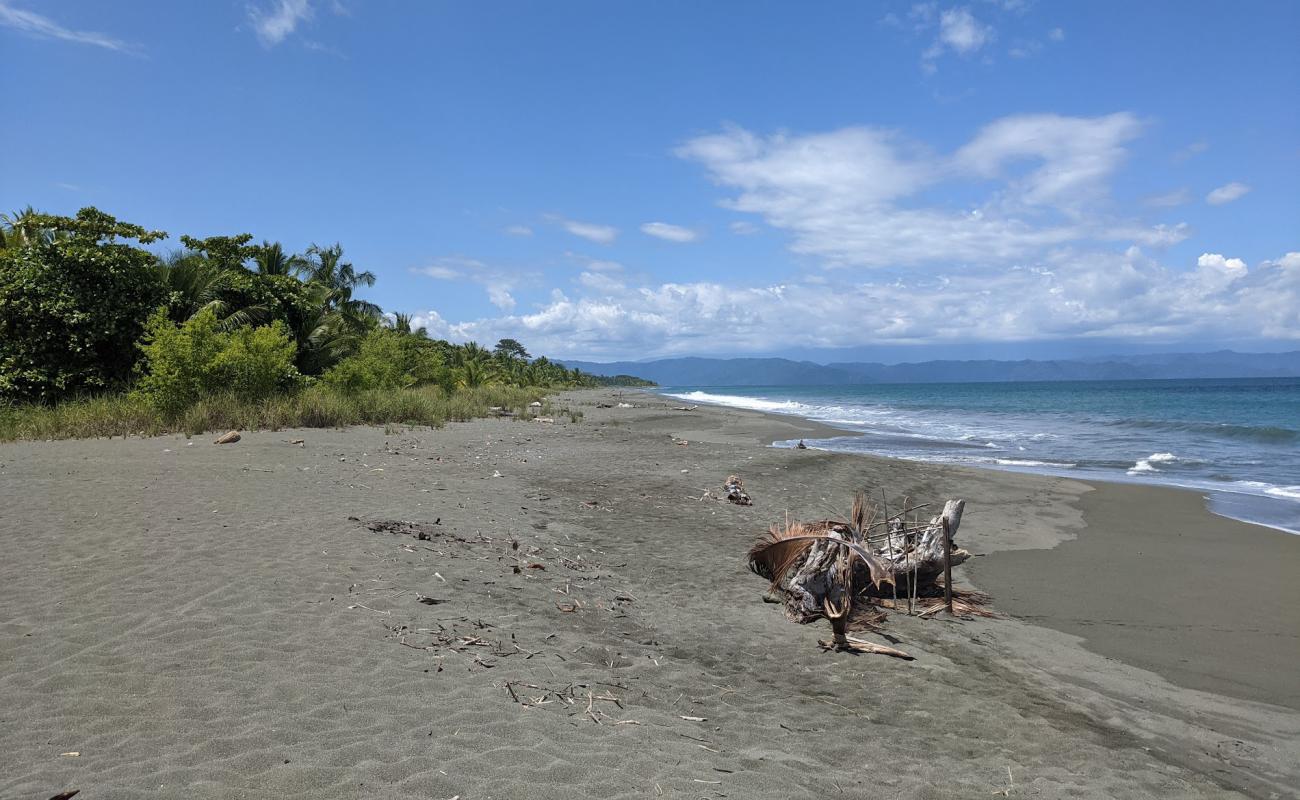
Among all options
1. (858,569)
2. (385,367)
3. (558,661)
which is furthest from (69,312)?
(858,569)

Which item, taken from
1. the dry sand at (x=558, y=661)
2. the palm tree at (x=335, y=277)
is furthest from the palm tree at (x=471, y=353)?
the dry sand at (x=558, y=661)

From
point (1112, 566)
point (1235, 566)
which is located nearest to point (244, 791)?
point (1112, 566)

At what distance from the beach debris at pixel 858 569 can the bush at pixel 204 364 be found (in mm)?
16147

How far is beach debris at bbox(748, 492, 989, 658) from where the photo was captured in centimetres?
645

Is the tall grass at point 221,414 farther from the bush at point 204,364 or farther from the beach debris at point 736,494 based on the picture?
the beach debris at point 736,494

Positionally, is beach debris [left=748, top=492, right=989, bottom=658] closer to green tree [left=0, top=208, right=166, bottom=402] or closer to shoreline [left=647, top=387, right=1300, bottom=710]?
shoreline [left=647, top=387, right=1300, bottom=710]

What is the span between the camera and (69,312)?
18562 mm

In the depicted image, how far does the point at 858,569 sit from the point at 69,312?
21930mm

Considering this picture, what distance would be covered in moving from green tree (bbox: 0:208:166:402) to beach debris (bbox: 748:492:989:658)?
20622mm

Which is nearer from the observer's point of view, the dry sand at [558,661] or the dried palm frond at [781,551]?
the dry sand at [558,661]

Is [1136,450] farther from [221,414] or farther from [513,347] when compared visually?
[513,347]

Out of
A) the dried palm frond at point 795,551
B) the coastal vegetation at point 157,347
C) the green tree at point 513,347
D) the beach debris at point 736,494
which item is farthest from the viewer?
the green tree at point 513,347

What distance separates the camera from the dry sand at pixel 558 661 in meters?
3.52

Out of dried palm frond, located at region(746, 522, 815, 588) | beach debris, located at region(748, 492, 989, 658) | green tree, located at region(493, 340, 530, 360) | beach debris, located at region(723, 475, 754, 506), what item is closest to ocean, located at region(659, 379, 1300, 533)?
beach debris, located at region(748, 492, 989, 658)
